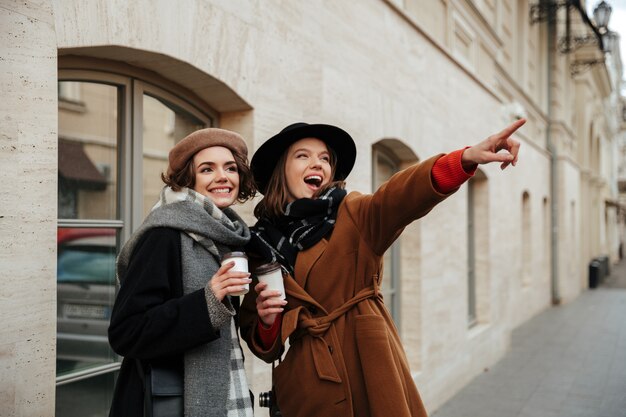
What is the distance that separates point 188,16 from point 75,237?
97.0 inches

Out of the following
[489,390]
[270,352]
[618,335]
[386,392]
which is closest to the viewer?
[386,392]

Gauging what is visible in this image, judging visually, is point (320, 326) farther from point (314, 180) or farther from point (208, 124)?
point (208, 124)

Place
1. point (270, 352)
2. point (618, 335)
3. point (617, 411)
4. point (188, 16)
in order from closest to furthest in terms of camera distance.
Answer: point (270, 352), point (188, 16), point (617, 411), point (618, 335)

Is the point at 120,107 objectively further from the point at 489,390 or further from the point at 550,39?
the point at 550,39

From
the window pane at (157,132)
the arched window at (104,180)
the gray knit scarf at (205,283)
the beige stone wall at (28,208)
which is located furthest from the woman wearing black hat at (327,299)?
the window pane at (157,132)

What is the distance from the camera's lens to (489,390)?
286 inches

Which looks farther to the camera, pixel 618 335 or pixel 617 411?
pixel 618 335

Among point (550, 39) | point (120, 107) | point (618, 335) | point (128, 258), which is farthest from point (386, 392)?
point (550, 39)

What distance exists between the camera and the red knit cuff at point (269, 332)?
2.36 metres

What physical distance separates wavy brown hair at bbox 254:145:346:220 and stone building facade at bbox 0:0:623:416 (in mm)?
824

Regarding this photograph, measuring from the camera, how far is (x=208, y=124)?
3.89 meters

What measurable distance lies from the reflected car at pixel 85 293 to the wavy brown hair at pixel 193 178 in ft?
4.70

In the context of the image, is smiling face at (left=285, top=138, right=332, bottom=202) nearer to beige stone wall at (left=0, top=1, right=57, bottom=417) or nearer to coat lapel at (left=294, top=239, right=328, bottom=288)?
coat lapel at (left=294, top=239, right=328, bottom=288)

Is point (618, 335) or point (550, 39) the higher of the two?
point (550, 39)
